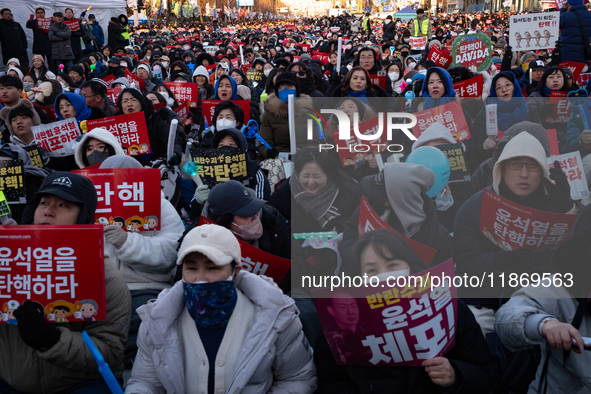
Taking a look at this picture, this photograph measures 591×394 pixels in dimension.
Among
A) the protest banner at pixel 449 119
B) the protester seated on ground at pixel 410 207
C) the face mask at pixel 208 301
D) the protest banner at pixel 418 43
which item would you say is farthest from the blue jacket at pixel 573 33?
the face mask at pixel 208 301

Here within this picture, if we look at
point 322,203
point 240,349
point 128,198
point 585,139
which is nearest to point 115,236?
point 128,198

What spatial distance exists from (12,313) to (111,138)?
2.38 metres

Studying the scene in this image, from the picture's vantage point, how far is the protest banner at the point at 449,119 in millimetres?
4406

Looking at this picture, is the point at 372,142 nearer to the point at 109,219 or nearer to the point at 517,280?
the point at 517,280

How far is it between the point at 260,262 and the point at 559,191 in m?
1.74

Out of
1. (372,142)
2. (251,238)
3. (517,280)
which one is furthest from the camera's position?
(372,142)

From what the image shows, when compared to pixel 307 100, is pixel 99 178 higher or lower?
lower

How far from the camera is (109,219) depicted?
3.22 m

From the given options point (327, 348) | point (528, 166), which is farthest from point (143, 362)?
point (528, 166)

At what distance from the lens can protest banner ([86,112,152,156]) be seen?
5000 millimetres

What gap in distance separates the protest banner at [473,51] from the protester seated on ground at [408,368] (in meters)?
6.40

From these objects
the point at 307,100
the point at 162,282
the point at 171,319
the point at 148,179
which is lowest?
the point at 162,282

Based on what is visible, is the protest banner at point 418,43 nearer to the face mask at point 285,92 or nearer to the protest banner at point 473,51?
the protest banner at point 473,51

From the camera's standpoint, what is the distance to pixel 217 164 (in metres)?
4.11
